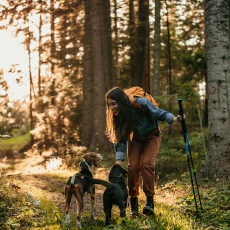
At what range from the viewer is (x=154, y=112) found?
355cm

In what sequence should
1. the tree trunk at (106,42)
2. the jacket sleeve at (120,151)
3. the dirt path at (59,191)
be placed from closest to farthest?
the jacket sleeve at (120,151)
the dirt path at (59,191)
the tree trunk at (106,42)

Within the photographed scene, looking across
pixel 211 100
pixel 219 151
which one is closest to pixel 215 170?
pixel 219 151

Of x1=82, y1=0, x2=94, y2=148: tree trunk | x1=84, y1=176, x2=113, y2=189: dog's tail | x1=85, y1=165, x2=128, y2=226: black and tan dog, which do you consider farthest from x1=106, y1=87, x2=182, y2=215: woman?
x1=82, y1=0, x2=94, y2=148: tree trunk

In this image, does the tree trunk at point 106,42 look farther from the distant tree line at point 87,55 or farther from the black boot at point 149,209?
the black boot at point 149,209

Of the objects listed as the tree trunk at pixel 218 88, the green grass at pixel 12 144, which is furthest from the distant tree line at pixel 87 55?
the green grass at pixel 12 144

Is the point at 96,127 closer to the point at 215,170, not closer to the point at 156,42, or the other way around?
the point at 156,42

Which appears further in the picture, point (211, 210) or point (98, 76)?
point (98, 76)

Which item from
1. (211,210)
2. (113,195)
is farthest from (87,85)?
(211,210)

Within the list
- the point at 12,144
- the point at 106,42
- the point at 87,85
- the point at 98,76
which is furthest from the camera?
the point at 12,144

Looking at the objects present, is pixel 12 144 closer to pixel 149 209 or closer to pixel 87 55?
pixel 87 55

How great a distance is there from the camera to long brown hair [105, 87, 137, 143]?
11.7 feet

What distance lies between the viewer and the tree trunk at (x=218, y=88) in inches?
214

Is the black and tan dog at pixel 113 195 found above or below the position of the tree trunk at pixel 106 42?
below

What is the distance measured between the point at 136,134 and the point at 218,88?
277 cm
